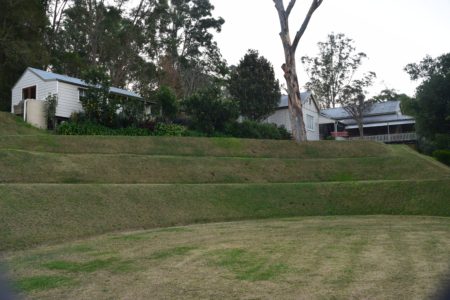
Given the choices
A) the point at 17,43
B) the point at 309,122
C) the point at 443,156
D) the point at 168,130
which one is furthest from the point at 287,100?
the point at 17,43

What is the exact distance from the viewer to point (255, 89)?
39.1 m

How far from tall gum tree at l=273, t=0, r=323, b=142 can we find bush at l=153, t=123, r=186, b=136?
7.54m

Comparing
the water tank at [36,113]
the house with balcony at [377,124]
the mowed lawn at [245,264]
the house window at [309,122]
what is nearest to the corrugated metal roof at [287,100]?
the house window at [309,122]

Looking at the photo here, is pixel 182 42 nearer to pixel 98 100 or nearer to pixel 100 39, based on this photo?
pixel 100 39

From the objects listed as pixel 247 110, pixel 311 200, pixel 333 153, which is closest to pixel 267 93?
pixel 247 110

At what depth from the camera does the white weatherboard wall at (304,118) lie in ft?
142

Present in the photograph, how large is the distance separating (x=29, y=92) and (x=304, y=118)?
82.9 ft

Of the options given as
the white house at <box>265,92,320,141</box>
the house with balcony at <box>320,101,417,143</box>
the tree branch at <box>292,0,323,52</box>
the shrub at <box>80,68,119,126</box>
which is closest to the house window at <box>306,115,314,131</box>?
the white house at <box>265,92,320,141</box>

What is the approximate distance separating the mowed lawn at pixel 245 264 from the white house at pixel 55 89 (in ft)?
62.3

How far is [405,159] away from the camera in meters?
25.7

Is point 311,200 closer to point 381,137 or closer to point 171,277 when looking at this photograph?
point 171,277

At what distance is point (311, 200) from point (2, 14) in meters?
33.9

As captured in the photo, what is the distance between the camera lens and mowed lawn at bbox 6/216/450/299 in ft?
21.6

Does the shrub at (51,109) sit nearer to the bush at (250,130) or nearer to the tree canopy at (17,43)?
the bush at (250,130)
